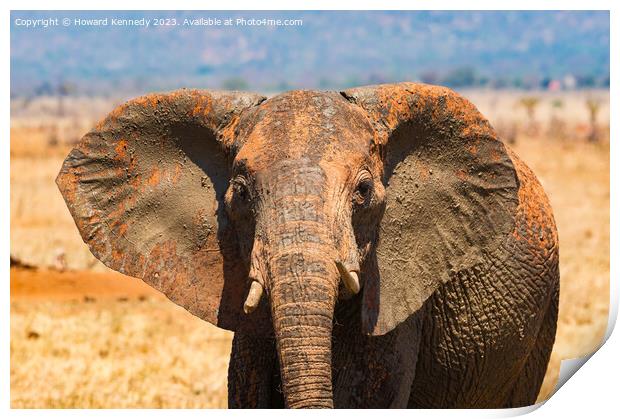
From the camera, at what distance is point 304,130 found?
5035mm

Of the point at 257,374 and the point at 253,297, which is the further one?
the point at 257,374

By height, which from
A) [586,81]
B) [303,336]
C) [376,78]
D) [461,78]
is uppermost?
[376,78]

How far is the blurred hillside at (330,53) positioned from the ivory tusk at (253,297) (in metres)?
53.8

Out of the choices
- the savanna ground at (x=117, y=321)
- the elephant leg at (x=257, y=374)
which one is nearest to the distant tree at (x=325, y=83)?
the savanna ground at (x=117, y=321)

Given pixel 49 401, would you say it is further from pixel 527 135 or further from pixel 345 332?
pixel 527 135

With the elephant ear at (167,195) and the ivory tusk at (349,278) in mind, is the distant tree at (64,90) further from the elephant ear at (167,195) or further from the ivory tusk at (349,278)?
the ivory tusk at (349,278)

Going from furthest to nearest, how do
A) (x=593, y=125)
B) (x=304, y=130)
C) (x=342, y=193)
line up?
(x=593, y=125)
(x=304, y=130)
(x=342, y=193)

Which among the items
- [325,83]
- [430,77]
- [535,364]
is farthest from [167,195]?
[325,83]

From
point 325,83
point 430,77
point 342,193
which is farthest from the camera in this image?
point 325,83

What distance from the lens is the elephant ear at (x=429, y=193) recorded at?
5414 millimetres

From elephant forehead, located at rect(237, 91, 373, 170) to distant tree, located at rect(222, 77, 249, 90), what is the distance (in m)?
50.2

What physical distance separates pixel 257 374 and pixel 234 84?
52767mm

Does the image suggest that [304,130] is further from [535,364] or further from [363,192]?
[535,364]

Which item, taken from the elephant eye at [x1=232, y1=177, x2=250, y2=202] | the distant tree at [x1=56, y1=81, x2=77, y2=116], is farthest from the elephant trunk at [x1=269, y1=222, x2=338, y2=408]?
the distant tree at [x1=56, y1=81, x2=77, y2=116]
